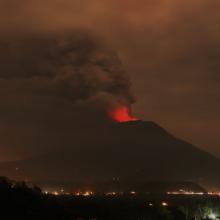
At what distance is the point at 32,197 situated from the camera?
6041 centimetres

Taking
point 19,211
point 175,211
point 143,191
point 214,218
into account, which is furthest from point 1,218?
point 143,191

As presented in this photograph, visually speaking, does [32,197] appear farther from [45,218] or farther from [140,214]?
[140,214]

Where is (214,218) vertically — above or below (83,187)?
below

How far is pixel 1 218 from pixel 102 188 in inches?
5996

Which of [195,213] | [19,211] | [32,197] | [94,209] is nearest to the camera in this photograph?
[19,211]

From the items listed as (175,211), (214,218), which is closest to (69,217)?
(175,211)

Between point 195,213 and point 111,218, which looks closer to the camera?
point 111,218

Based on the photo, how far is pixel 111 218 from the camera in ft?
221

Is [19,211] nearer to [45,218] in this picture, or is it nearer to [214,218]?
[45,218]

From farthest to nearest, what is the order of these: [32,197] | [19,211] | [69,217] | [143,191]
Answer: [143,191]
[32,197]
[69,217]
[19,211]

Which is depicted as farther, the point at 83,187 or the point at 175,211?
the point at 83,187

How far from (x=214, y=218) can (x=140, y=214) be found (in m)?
10.5

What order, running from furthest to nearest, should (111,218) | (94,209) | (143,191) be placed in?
(143,191), (94,209), (111,218)

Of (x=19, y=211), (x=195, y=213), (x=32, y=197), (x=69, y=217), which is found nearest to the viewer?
(x=19, y=211)
